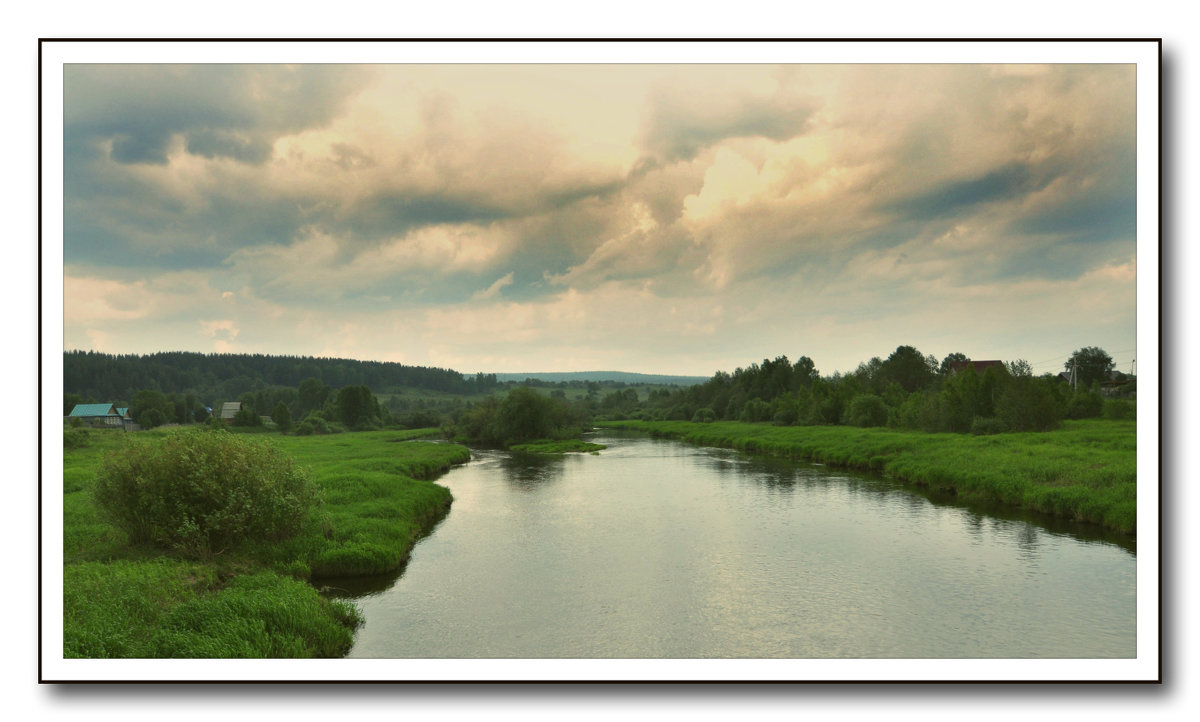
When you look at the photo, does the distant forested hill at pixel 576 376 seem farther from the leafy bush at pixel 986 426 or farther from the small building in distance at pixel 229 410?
the leafy bush at pixel 986 426

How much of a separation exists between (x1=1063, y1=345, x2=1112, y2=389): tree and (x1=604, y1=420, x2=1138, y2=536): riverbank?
1123 mm

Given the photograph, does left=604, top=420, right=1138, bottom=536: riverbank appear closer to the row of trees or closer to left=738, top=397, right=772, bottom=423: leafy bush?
the row of trees

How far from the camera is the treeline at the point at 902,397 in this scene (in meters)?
21.9

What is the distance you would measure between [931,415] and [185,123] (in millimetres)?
41638

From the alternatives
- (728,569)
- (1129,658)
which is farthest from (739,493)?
(1129,658)

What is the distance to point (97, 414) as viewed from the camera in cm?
1044

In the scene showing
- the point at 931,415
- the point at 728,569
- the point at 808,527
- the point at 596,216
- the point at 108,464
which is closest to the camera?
the point at 108,464

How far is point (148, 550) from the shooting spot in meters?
11.9

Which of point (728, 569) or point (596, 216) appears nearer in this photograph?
point (596, 216)

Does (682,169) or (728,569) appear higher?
(682,169)

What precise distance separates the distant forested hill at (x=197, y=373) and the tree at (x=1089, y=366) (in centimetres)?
1663

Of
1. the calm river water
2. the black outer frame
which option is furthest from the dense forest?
the calm river water

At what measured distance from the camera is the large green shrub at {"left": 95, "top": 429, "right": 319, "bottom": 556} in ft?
38.9
